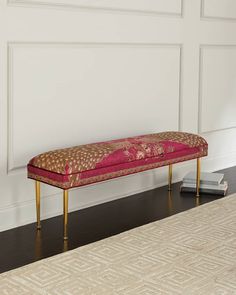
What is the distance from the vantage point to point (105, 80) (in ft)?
9.88

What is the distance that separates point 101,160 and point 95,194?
53 cm

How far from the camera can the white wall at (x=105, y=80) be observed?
2611mm

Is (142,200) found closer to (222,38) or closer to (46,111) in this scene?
(46,111)

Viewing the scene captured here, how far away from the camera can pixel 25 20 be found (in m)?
2.58

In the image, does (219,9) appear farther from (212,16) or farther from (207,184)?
(207,184)

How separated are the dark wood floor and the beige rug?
9 cm

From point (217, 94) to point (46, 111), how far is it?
1.49m

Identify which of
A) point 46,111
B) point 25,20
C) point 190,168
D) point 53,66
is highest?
point 25,20

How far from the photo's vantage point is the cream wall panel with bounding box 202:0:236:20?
3.64 m

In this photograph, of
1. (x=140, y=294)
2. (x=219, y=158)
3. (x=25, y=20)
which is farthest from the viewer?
(x=219, y=158)

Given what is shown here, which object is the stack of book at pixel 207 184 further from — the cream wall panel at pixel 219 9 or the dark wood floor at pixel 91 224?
the cream wall panel at pixel 219 9

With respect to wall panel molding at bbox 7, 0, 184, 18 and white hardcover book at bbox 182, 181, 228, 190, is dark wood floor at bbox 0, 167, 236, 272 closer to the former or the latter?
white hardcover book at bbox 182, 181, 228, 190

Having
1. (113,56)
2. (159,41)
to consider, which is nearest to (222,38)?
(159,41)

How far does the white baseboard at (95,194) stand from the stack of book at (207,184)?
0.19m
